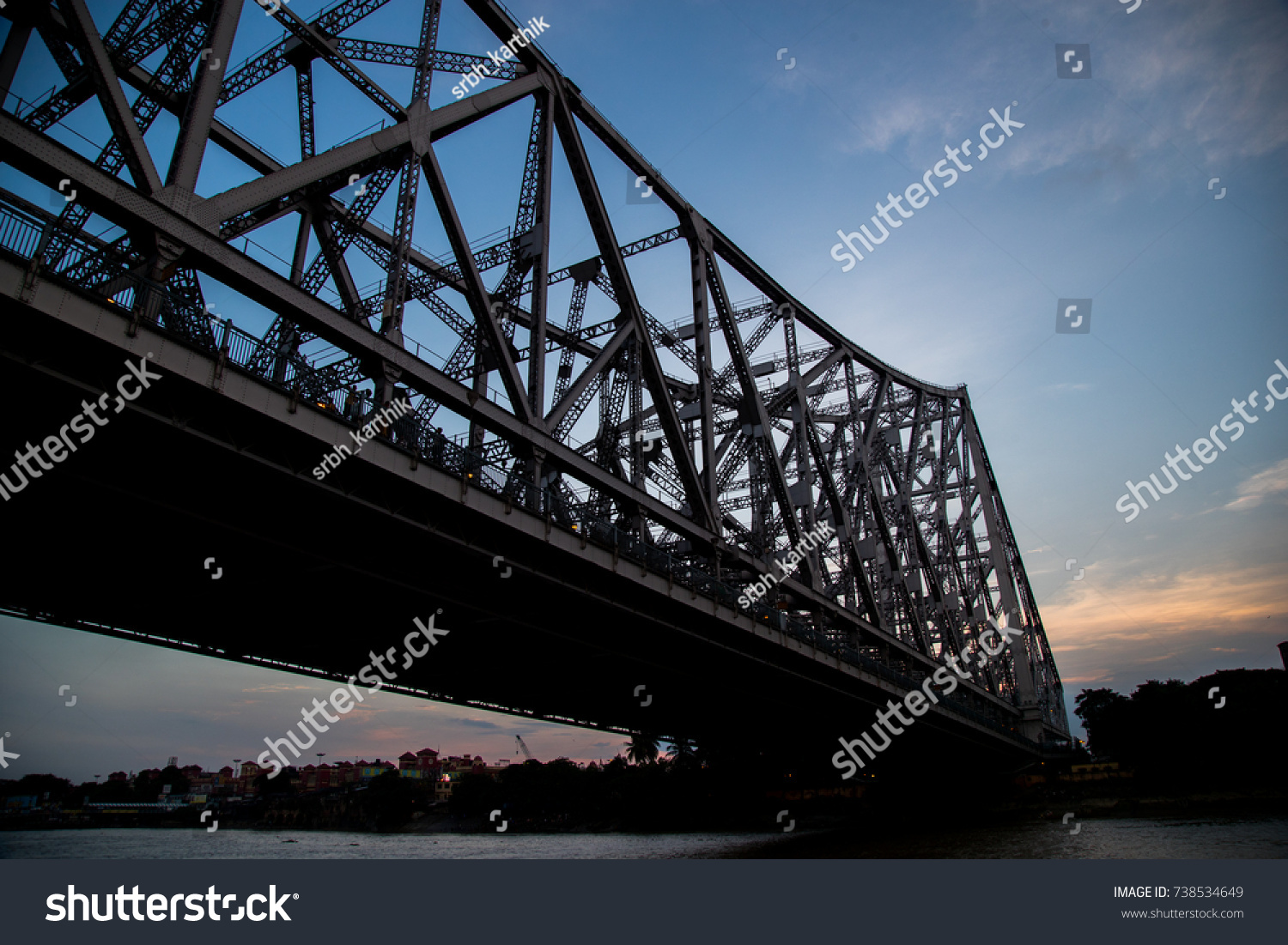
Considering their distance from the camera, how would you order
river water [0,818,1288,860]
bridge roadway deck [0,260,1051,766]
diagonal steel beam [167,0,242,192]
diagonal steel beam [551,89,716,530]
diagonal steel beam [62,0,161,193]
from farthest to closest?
river water [0,818,1288,860] → diagonal steel beam [551,89,716,530] → diagonal steel beam [167,0,242,192] → diagonal steel beam [62,0,161,193] → bridge roadway deck [0,260,1051,766]

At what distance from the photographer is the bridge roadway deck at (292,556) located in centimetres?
1373

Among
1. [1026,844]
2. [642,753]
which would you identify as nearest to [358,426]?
[1026,844]

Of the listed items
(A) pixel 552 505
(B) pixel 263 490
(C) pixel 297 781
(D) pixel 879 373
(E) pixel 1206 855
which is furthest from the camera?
(C) pixel 297 781

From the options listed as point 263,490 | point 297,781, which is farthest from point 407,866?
point 297,781

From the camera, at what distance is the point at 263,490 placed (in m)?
17.0

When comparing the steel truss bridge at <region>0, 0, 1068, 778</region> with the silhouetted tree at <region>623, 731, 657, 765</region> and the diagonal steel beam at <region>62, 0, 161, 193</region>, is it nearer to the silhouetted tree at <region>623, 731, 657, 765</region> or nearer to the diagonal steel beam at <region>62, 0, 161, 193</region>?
the diagonal steel beam at <region>62, 0, 161, 193</region>

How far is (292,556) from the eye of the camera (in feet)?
65.0

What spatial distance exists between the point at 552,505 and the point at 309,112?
47.0 feet

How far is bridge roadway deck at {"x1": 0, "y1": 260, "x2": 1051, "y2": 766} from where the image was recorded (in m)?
13.7

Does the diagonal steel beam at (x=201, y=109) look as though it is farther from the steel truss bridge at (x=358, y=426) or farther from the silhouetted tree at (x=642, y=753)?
the silhouetted tree at (x=642, y=753)

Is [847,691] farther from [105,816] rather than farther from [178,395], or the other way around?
[105,816]

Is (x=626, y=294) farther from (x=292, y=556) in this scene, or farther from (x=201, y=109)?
(x=201, y=109)

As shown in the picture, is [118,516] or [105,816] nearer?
[118,516]

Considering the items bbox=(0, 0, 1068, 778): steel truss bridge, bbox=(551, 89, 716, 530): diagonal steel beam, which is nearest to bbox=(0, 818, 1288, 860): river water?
bbox=(0, 0, 1068, 778): steel truss bridge
